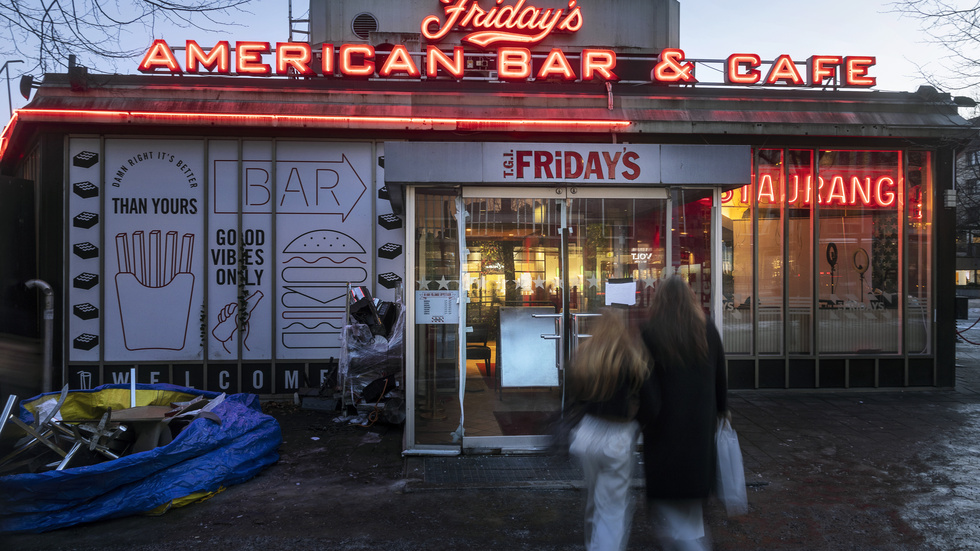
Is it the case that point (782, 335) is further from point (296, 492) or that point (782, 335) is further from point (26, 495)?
point (26, 495)

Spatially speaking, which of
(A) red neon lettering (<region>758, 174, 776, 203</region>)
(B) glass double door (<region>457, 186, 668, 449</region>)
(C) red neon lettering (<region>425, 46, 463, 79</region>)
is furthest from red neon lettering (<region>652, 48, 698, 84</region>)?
(B) glass double door (<region>457, 186, 668, 449</region>)

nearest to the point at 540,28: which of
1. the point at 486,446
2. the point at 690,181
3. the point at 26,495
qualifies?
the point at 690,181

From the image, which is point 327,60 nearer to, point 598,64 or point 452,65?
point 452,65

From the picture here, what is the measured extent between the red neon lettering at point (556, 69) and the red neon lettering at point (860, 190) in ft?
15.1

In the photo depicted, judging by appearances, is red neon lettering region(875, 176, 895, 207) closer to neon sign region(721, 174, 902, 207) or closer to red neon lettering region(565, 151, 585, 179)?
neon sign region(721, 174, 902, 207)

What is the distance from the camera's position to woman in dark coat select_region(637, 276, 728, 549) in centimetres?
302

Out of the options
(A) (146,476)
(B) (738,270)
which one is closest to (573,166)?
(A) (146,476)

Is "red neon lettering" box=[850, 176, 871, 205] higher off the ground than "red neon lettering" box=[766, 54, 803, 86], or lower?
lower

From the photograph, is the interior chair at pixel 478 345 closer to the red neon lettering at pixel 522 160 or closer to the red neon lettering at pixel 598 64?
the red neon lettering at pixel 522 160

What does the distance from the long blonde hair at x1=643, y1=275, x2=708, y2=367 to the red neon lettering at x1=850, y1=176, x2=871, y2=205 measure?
7.72 metres

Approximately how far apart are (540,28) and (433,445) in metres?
7.35

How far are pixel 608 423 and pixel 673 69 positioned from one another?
7.82 m

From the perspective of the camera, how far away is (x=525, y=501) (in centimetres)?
504

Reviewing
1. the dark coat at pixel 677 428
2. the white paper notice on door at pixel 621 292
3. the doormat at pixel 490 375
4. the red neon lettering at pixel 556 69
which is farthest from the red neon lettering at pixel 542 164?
the red neon lettering at pixel 556 69
